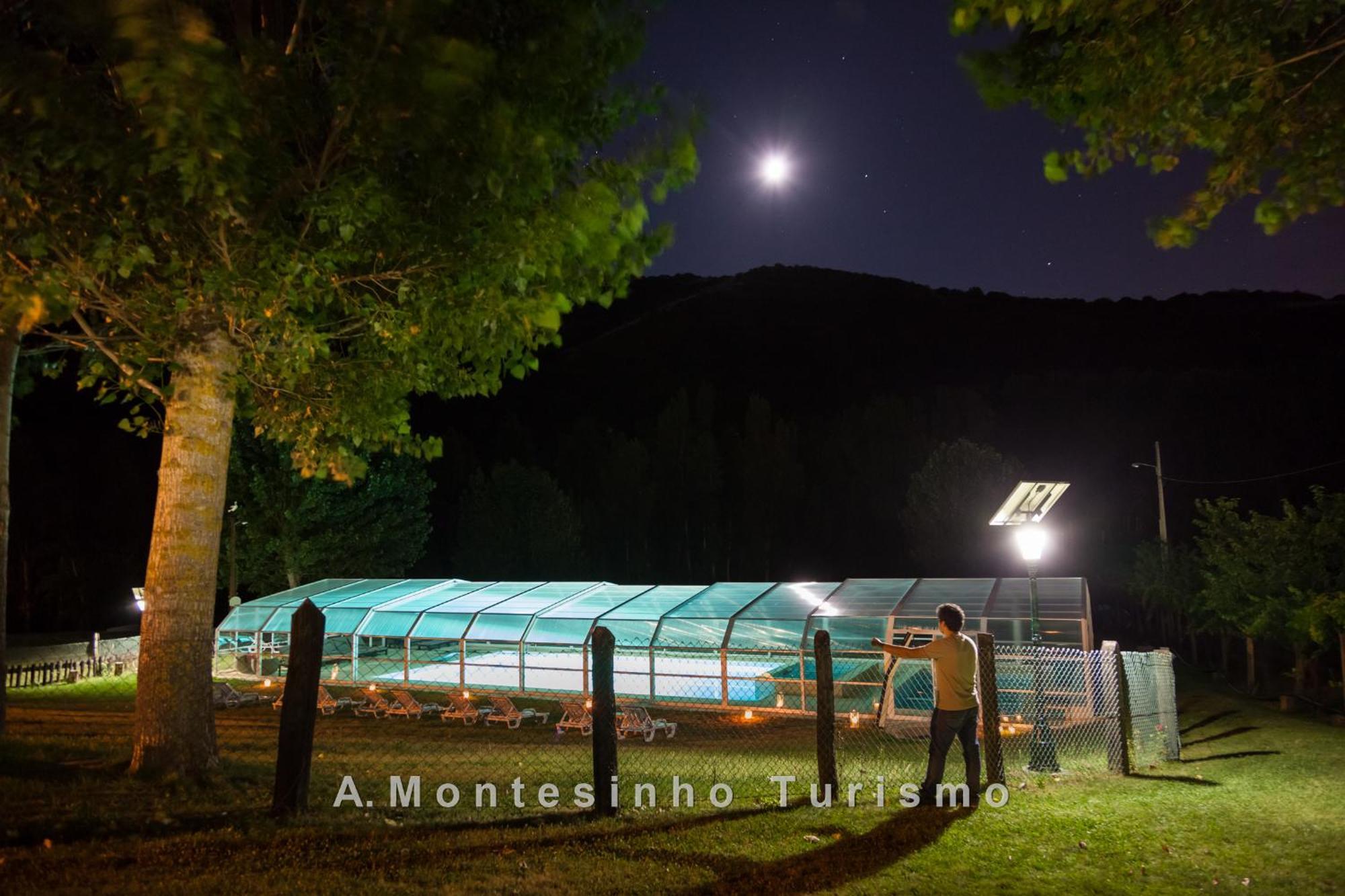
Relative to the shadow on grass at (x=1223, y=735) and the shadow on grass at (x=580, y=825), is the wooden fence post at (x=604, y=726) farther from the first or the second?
the shadow on grass at (x=1223, y=735)

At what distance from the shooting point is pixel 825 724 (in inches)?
301

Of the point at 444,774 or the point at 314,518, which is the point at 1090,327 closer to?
the point at 314,518

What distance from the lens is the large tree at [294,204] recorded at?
6711 mm

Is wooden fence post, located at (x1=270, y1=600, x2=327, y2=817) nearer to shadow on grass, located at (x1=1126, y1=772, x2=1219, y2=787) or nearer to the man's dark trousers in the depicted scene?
the man's dark trousers

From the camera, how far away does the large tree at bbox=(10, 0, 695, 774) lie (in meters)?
6.71

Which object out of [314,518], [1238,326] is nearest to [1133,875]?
[314,518]

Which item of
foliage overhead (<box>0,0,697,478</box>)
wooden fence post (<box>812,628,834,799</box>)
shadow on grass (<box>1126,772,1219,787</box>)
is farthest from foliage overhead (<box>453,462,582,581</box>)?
wooden fence post (<box>812,628,834,799</box>)

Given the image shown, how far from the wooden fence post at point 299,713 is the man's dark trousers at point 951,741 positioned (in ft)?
16.0

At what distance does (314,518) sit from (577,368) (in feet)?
424

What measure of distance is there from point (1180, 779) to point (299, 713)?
893 centimetres

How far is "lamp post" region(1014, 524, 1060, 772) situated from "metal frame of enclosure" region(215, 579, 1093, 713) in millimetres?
5126

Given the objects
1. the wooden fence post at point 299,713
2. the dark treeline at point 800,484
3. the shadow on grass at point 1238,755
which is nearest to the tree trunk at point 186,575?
the wooden fence post at point 299,713

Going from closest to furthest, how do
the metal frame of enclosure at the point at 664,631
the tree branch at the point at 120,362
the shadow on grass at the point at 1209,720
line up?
1. the tree branch at the point at 120,362
2. the shadow on grass at the point at 1209,720
3. the metal frame of enclosure at the point at 664,631

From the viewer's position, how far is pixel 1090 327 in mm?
173625
